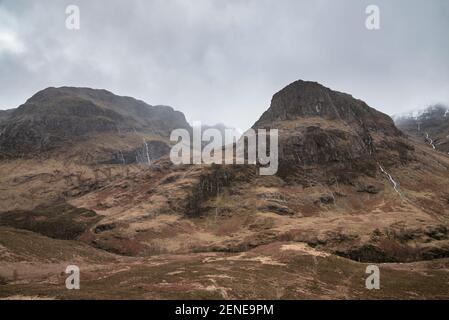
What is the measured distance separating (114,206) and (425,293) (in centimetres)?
11447

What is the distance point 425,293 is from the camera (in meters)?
60.3

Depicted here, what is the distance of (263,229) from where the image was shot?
116m

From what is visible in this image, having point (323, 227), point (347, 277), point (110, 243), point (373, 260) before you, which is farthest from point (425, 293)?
point (110, 243)

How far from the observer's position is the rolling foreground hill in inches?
2360

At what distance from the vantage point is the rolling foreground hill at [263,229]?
197 ft

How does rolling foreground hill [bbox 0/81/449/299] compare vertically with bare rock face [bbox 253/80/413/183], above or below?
below

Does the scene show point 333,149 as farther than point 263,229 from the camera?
Yes
